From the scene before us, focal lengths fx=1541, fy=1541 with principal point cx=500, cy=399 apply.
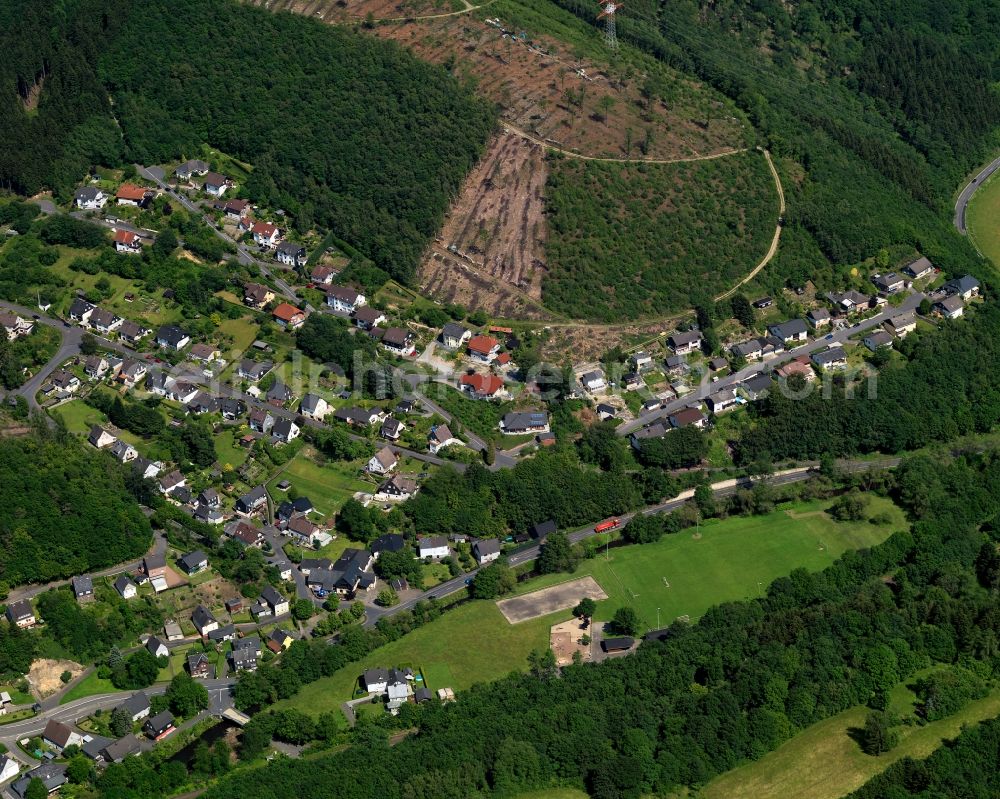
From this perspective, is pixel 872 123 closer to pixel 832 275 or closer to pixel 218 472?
pixel 832 275

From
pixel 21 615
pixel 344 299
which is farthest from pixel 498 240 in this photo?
pixel 21 615

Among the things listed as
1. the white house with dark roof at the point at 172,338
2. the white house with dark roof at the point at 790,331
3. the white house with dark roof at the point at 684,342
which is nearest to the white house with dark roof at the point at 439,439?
the white house with dark roof at the point at 684,342

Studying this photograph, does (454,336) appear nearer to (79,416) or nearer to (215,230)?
(215,230)

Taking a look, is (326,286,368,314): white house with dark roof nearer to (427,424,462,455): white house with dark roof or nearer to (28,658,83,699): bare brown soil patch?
(427,424,462,455): white house with dark roof

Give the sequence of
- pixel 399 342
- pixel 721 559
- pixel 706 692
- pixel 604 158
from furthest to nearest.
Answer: pixel 604 158, pixel 399 342, pixel 721 559, pixel 706 692

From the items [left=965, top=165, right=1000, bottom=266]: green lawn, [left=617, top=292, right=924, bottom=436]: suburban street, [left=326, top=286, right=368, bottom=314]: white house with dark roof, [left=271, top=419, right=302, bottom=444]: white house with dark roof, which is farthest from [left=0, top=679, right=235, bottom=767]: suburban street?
[left=965, top=165, right=1000, bottom=266]: green lawn

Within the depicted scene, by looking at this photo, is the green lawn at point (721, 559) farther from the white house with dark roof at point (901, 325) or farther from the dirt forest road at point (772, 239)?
the dirt forest road at point (772, 239)
